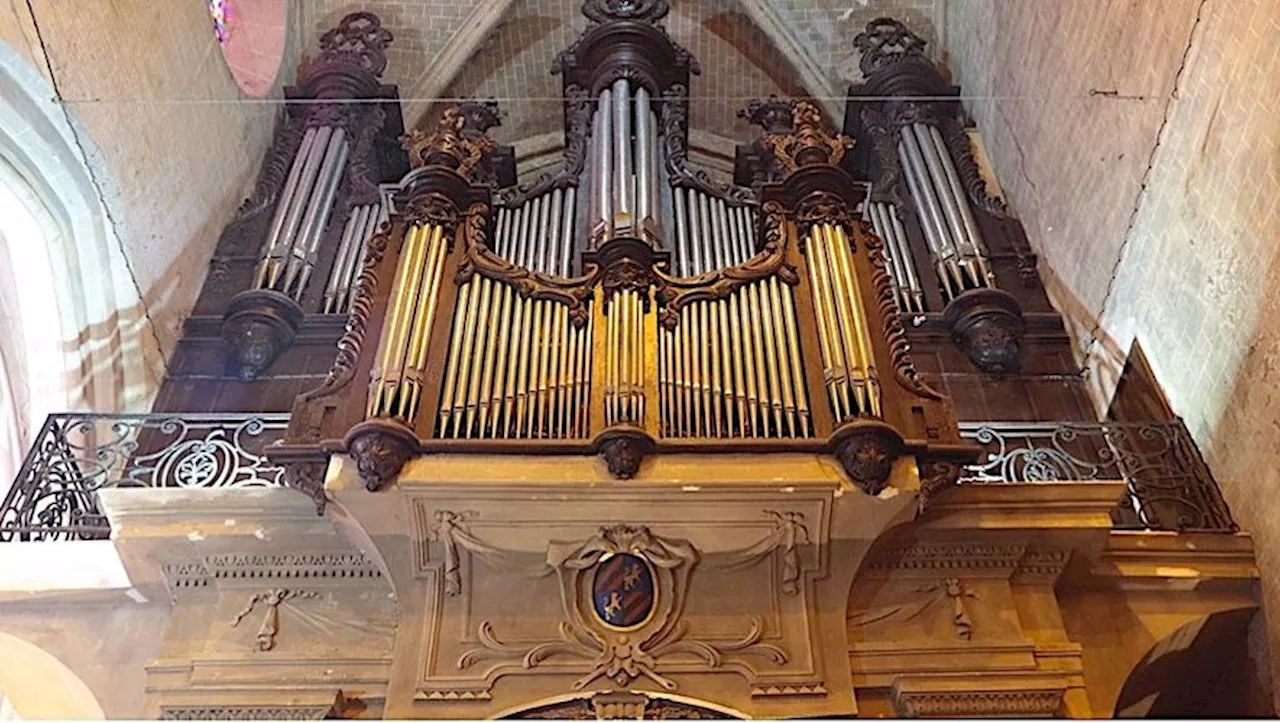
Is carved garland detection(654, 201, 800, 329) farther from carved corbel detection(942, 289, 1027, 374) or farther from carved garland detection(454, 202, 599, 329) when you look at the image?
carved corbel detection(942, 289, 1027, 374)

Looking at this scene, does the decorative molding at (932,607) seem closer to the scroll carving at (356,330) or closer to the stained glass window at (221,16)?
the scroll carving at (356,330)

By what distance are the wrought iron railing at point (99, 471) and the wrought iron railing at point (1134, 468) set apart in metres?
3.72

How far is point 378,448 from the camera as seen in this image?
17.7ft

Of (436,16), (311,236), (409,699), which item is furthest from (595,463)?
(436,16)

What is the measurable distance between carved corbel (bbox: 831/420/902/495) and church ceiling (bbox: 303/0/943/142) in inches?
276

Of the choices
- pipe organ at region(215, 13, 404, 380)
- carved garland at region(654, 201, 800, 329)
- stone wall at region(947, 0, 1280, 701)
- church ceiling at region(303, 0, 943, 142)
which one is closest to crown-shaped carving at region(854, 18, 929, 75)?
church ceiling at region(303, 0, 943, 142)

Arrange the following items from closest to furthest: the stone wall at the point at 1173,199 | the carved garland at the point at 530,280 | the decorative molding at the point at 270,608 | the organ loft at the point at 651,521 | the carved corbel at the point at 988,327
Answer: the organ loft at the point at 651,521 < the decorative molding at the point at 270,608 < the stone wall at the point at 1173,199 < the carved garland at the point at 530,280 < the carved corbel at the point at 988,327

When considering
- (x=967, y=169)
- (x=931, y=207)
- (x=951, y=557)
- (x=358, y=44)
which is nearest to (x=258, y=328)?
(x=358, y=44)

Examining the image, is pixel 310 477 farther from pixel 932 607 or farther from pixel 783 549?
pixel 932 607

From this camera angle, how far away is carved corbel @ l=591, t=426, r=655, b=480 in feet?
17.9

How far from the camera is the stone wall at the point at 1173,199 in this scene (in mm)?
6078

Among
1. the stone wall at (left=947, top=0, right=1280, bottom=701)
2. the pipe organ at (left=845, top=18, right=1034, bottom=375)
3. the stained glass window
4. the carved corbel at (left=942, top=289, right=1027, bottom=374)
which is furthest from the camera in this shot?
the stained glass window

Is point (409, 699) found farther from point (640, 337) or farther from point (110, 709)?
point (640, 337)

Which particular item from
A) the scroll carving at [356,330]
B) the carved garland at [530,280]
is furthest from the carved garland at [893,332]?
the scroll carving at [356,330]
